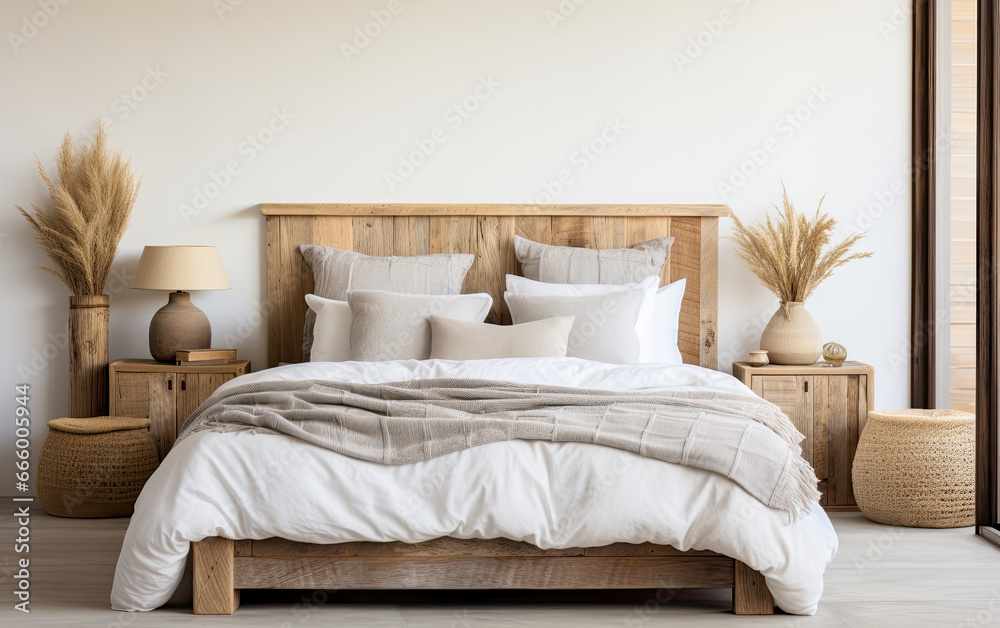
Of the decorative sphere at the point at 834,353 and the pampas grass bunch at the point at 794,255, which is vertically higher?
the pampas grass bunch at the point at 794,255

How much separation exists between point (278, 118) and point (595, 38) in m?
1.59

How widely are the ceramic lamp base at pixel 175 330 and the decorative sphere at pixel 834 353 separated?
286cm

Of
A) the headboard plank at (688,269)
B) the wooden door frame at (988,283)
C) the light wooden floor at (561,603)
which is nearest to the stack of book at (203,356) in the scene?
the light wooden floor at (561,603)

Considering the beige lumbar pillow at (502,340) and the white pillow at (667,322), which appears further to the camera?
the white pillow at (667,322)

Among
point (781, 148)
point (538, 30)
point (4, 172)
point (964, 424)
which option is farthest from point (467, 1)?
point (964, 424)

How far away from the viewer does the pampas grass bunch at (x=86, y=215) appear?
3898 mm

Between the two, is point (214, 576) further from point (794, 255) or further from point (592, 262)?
point (794, 255)

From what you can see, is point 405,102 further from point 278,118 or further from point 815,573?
point 815,573

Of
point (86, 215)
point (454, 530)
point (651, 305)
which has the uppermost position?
point (86, 215)

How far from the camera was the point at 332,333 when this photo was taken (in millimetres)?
3781

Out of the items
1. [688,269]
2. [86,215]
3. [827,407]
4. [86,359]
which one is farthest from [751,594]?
[86,215]

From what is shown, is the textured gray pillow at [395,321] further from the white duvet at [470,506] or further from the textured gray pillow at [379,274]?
the white duvet at [470,506]

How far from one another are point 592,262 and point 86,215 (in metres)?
2.35

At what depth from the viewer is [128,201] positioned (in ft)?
13.1
